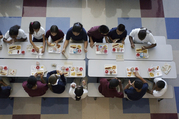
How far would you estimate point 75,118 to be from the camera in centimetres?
418

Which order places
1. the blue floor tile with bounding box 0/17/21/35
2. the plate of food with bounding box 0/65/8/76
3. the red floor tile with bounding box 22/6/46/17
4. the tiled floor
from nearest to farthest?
the plate of food with bounding box 0/65/8/76, the tiled floor, the blue floor tile with bounding box 0/17/21/35, the red floor tile with bounding box 22/6/46/17

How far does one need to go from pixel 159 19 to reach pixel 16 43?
517 centimetres

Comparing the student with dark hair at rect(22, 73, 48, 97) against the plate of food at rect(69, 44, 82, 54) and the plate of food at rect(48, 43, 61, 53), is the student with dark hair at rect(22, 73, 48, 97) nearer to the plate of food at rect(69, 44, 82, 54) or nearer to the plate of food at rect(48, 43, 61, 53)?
the plate of food at rect(48, 43, 61, 53)

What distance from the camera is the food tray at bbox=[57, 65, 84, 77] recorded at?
3.62m

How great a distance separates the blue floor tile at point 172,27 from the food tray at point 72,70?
3742mm

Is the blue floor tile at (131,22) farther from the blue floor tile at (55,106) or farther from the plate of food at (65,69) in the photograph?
the blue floor tile at (55,106)

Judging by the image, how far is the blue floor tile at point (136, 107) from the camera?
14.1 feet

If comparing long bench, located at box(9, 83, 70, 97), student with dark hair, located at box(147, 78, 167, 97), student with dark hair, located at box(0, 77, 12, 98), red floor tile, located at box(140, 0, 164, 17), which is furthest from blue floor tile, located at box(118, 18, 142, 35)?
student with dark hair, located at box(0, 77, 12, 98)

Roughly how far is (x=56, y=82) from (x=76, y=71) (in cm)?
64

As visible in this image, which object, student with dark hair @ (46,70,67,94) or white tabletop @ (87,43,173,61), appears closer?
student with dark hair @ (46,70,67,94)

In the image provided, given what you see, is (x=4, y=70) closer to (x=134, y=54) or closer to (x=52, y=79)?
(x=52, y=79)

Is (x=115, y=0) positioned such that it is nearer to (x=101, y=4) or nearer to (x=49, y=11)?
(x=101, y=4)

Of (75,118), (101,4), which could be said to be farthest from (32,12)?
(75,118)

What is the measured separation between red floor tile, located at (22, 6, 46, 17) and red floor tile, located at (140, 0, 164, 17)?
390 cm
